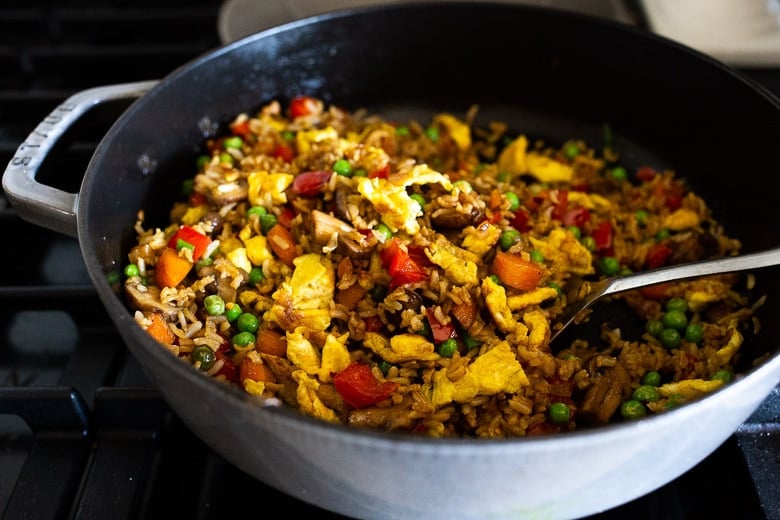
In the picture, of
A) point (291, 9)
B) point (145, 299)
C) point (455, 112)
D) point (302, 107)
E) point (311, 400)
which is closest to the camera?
point (311, 400)

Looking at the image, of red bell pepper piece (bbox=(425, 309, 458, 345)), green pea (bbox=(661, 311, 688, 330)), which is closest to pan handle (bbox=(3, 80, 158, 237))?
red bell pepper piece (bbox=(425, 309, 458, 345))

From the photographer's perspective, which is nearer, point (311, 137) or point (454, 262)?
point (454, 262)

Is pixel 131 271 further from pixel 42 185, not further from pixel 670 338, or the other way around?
pixel 670 338

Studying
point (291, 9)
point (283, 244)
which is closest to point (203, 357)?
point (283, 244)

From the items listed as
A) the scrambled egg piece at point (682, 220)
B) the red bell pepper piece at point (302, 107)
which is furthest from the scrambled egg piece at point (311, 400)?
the scrambled egg piece at point (682, 220)

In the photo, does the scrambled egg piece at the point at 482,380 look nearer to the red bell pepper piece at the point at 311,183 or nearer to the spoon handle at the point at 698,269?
the spoon handle at the point at 698,269

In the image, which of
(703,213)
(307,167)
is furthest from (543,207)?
(307,167)
